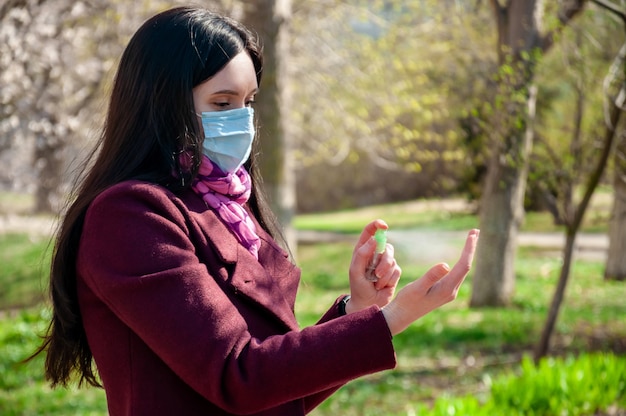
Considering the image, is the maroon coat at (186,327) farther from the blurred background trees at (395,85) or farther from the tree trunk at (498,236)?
the tree trunk at (498,236)

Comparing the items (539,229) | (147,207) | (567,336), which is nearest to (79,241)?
(147,207)

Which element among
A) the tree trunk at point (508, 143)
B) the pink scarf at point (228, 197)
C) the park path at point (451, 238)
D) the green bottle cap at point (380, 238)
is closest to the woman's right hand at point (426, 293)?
the green bottle cap at point (380, 238)

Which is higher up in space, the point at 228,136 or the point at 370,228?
the point at 228,136

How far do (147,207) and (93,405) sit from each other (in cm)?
461

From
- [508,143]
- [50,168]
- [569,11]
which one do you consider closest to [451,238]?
[50,168]

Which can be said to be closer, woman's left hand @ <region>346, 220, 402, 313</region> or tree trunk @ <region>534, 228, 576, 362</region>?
woman's left hand @ <region>346, 220, 402, 313</region>

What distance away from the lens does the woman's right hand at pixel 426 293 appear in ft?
4.72

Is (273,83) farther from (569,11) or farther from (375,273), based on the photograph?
(375,273)

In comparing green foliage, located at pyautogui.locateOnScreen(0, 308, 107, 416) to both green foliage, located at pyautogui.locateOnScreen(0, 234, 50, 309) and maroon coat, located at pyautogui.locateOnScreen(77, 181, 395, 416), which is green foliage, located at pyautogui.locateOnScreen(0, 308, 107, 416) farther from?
maroon coat, located at pyautogui.locateOnScreen(77, 181, 395, 416)

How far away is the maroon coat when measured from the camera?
1348mm

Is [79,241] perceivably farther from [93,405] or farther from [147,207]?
[93,405]

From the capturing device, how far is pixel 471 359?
22.7 ft

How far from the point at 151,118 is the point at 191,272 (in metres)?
0.32

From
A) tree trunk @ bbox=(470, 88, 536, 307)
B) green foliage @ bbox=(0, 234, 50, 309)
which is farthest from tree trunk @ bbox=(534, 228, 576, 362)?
green foliage @ bbox=(0, 234, 50, 309)
